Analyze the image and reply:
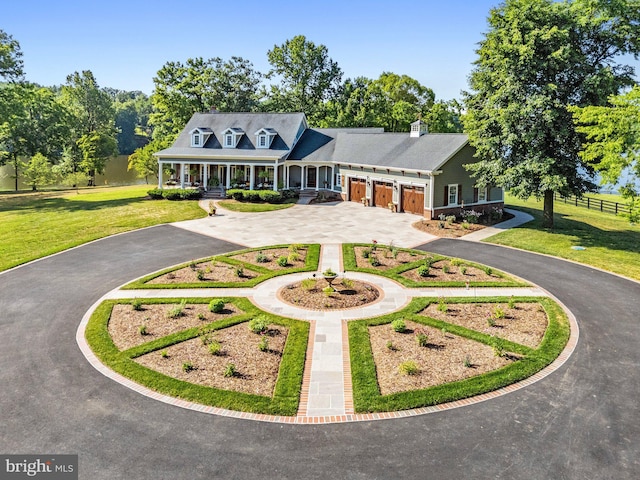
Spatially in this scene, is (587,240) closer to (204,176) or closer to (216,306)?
(216,306)

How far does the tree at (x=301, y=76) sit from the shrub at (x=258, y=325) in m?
56.0

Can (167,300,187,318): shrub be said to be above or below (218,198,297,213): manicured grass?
below

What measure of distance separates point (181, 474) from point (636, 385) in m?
11.5

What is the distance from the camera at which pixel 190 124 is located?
50.4 m

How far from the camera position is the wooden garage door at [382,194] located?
3831 cm

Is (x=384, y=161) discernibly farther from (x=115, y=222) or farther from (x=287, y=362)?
(x=287, y=362)

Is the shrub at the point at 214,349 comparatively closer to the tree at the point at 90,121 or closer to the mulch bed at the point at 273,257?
the mulch bed at the point at 273,257

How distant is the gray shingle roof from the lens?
4569cm

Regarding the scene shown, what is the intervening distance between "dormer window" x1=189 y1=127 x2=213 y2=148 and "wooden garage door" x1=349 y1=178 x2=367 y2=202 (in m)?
16.4

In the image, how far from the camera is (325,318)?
16328mm

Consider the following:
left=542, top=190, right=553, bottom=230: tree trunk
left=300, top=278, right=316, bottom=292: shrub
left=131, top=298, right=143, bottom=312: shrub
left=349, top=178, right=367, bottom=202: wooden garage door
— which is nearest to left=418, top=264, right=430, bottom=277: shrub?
left=300, top=278, right=316, bottom=292: shrub

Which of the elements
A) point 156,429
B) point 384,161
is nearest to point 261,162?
point 384,161

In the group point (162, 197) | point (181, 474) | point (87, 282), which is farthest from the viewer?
point (162, 197)

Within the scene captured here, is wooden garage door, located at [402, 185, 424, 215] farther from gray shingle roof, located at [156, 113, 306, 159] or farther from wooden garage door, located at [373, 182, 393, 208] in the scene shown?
gray shingle roof, located at [156, 113, 306, 159]
